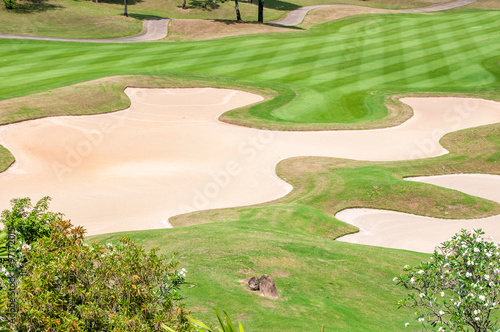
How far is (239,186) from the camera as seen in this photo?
2366 cm

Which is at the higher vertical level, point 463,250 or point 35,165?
point 463,250

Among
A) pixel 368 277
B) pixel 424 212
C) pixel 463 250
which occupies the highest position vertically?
pixel 463 250

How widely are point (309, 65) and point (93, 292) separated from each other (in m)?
39.4

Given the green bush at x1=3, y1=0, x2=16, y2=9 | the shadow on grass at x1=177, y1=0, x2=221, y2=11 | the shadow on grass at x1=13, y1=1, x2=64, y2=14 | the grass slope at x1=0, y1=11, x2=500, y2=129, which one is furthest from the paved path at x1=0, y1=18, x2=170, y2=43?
the shadow on grass at x1=13, y1=1, x2=64, y2=14

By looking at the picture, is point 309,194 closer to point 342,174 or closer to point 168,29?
point 342,174

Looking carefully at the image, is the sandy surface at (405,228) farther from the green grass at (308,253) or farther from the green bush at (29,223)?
the green bush at (29,223)

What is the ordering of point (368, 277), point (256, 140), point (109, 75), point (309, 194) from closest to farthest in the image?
point (368, 277) < point (309, 194) < point (256, 140) < point (109, 75)

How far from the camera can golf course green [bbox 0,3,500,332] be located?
11000 mm

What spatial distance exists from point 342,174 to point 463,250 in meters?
17.6

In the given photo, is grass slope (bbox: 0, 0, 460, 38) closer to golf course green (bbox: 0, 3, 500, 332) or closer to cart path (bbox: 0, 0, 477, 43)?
cart path (bbox: 0, 0, 477, 43)

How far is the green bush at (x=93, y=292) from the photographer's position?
597 centimetres

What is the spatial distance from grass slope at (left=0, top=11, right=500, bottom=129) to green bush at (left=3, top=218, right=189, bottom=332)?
82.3 feet

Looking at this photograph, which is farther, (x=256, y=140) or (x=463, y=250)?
(x=256, y=140)

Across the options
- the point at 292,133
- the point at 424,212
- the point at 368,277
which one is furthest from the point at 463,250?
the point at 292,133
